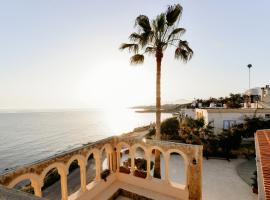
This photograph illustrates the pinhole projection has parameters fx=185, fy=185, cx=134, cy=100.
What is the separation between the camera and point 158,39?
37.5 ft

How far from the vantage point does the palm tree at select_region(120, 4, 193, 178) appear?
1095 cm

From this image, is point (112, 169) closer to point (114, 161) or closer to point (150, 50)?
point (114, 161)

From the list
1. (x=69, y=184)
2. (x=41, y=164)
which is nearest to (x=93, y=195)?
(x=41, y=164)

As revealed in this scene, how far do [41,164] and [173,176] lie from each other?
10.8 metres

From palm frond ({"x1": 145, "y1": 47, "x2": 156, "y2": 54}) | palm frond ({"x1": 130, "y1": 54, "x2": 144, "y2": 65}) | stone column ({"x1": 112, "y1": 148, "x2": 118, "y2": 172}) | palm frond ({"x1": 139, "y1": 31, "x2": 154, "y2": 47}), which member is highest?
palm frond ({"x1": 139, "y1": 31, "x2": 154, "y2": 47})

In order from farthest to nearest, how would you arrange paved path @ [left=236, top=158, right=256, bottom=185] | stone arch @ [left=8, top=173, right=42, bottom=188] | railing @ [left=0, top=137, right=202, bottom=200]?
paved path @ [left=236, top=158, right=256, bottom=185]
railing @ [left=0, top=137, right=202, bottom=200]
stone arch @ [left=8, top=173, right=42, bottom=188]

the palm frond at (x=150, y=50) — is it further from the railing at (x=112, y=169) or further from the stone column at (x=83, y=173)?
the stone column at (x=83, y=173)

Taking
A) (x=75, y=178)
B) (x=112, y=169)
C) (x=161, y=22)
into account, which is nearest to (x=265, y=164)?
(x=112, y=169)

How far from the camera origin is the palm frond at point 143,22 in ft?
35.9

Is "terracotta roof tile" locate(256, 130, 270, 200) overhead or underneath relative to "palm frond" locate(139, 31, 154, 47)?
underneath

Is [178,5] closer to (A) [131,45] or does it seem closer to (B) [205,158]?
(A) [131,45]

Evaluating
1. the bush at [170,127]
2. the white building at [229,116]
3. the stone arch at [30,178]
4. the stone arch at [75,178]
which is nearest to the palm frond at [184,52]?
the stone arch at [75,178]

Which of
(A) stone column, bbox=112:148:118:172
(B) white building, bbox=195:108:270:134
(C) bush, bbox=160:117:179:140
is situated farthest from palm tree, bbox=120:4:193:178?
A: (C) bush, bbox=160:117:179:140

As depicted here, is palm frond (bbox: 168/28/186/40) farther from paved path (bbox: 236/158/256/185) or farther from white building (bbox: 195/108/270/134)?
white building (bbox: 195/108/270/134)
